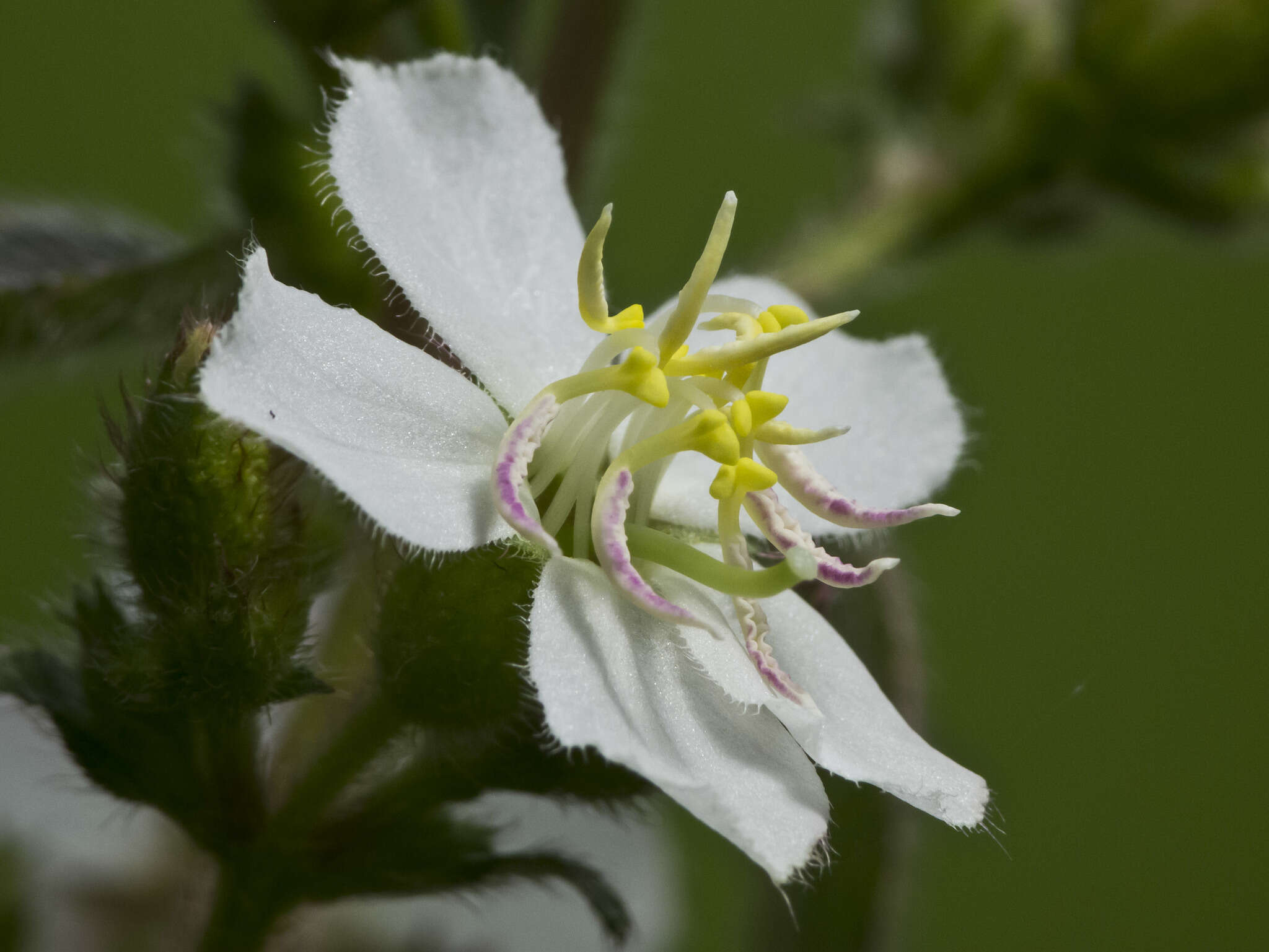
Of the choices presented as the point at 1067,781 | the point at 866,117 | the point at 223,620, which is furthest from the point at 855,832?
the point at 1067,781

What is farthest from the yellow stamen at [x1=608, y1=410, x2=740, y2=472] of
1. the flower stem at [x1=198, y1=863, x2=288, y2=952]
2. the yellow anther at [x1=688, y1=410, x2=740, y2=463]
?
the flower stem at [x1=198, y1=863, x2=288, y2=952]

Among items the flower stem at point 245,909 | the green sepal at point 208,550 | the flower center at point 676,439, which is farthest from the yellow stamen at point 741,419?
the flower stem at point 245,909

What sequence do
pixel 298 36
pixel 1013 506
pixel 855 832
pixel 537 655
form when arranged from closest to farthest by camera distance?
pixel 537 655
pixel 298 36
pixel 855 832
pixel 1013 506

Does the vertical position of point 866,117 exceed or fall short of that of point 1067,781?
it exceeds it

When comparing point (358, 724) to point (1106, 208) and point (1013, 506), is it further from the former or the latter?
point (1013, 506)

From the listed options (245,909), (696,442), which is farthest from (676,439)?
(245,909)

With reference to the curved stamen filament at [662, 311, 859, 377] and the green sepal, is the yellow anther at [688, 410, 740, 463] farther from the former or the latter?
the green sepal
